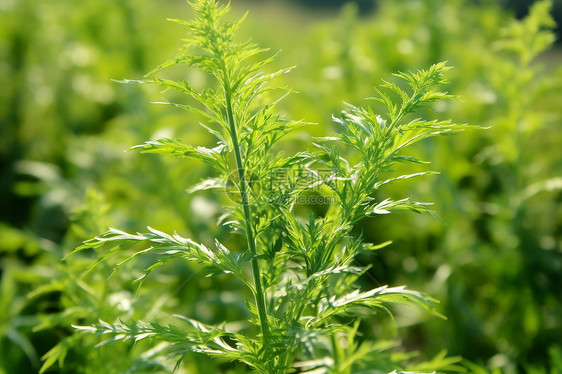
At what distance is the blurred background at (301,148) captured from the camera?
2.05m

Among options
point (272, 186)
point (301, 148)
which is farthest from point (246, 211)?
point (301, 148)

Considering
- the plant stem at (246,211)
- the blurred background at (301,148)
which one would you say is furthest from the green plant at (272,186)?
the blurred background at (301,148)

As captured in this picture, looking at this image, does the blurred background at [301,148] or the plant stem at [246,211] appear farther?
the blurred background at [301,148]

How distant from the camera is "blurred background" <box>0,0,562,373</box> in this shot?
2.05 meters

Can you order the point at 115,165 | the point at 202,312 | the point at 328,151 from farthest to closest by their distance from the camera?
the point at 115,165 < the point at 202,312 < the point at 328,151

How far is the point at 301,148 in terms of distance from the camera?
3.22 metres

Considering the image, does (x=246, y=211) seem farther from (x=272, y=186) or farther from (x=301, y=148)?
(x=301, y=148)

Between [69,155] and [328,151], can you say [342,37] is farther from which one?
[328,151]

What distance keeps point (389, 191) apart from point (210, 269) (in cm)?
218

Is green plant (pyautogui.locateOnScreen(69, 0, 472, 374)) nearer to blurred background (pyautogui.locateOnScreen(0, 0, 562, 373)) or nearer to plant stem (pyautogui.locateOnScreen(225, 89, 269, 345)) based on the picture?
plant stem (pyautogui.locateOnScreen(225, 89, 269, 345))

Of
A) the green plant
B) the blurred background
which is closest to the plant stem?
the green plant

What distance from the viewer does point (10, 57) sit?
4.33 m

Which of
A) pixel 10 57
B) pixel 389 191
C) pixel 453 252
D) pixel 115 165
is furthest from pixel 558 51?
pixel 10 57

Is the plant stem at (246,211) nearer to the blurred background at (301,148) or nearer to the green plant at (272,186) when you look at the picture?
the green plant at (272,186)
